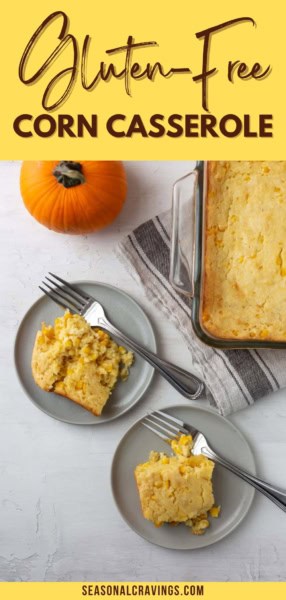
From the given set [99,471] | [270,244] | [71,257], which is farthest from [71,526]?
[270,244]

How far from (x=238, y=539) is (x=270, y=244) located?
0.85 metres

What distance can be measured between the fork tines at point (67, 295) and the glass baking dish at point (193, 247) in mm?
278

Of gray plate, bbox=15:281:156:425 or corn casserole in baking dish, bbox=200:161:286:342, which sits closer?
corn casserole in baking dish, bbox=200:161:286:342

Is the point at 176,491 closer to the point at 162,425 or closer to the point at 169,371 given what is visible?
the point at 162,425

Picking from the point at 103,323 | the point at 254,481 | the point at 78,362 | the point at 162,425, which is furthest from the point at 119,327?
the point at 254,481

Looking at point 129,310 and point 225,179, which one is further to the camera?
point 129,310

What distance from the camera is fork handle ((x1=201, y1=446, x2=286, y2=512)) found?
6.36ft

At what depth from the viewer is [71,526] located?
2.04m

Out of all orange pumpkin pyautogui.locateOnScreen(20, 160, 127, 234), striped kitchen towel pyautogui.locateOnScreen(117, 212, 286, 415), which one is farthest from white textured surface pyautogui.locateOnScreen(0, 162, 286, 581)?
orange pumpkin pyautogui.locateOnScreen(20, 160, 127, 234)

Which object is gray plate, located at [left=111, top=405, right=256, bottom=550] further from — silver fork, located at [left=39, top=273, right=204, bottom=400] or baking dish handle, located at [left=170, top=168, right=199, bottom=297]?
baking dish handle, located at [left=170, top=168, right=199, bottom=297]

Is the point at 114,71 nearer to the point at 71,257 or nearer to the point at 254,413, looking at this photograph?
the point at 71,257

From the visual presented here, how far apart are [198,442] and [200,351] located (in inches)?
10.3

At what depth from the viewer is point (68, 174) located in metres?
1.86
